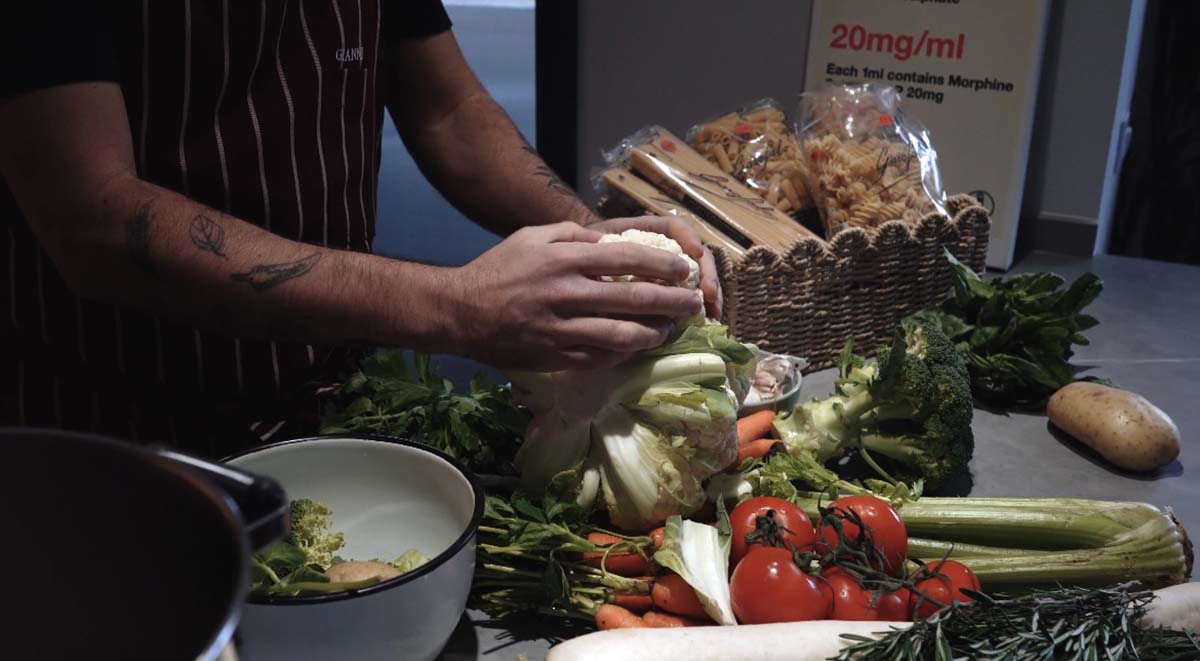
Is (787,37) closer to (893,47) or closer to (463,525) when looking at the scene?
(893,47)

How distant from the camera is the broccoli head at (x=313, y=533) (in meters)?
1.00

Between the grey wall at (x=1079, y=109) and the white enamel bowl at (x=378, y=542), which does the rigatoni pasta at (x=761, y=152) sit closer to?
the grey wall at (x=1079, y=109)

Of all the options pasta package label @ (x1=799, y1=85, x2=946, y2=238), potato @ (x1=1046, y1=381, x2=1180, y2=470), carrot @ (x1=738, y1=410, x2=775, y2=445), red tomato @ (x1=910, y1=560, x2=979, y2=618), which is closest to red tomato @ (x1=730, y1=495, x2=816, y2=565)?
red tomato @ (x1=910, y1=560, x2=979, y2=618)

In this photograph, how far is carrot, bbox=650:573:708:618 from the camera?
41.2 inches

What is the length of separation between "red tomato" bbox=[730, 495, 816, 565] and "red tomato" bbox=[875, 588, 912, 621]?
0.10m

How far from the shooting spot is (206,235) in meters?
1.06

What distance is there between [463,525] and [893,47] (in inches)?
77.1

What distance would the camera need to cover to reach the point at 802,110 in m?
2.13

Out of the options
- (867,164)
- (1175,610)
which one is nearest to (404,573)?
(1175,610)

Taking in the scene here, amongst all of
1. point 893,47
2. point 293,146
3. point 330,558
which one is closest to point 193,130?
point 293,146

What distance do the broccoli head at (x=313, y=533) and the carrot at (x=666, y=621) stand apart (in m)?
0.32

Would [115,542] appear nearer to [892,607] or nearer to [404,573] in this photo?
[404,573]

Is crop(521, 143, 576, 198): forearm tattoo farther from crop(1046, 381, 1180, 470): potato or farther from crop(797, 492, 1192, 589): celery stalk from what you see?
crop(1046, 381, 1180, 470): potato

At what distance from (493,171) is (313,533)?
0.75 m
